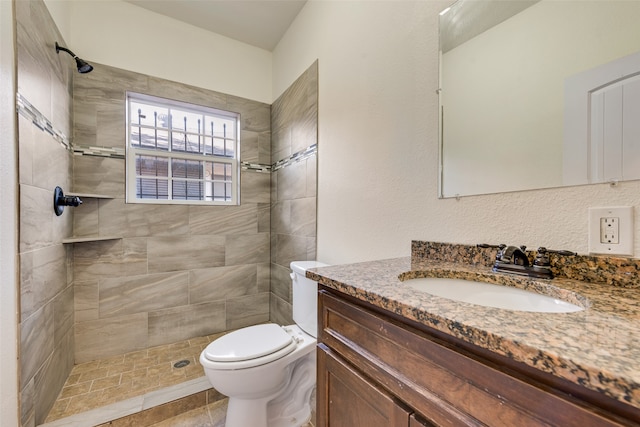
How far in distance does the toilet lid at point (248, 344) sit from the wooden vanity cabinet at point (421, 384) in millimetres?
528

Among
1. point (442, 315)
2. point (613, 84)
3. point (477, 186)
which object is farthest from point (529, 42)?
point (442, 315)

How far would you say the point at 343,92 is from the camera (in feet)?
5.37

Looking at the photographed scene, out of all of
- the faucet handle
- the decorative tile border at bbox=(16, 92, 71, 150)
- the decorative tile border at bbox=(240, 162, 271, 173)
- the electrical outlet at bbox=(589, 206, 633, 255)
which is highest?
the decorative tile border at bbox=(16, 92, 71, 150)

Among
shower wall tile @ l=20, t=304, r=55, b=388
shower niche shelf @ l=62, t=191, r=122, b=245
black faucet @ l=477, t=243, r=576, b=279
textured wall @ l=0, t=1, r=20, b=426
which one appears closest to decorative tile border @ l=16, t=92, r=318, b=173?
textured wall @ l=0, t=1, r=20, b=426

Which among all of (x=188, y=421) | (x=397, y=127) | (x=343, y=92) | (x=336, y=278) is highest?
(x=343, y=92)

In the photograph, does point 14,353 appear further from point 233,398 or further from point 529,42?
point 529,42

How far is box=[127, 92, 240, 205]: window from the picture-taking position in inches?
84.1

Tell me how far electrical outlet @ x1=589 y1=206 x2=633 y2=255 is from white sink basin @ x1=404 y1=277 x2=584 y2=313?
204mm

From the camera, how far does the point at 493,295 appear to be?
77 cm

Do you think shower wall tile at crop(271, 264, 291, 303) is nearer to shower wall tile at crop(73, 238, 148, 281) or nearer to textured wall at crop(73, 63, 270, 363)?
textured wall at crop(73, 63, 270, 363)

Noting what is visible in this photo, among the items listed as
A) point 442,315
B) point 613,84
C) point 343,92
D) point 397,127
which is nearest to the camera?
point 442,315

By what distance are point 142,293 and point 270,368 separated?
1441 mm

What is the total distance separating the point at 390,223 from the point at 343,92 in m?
0.90

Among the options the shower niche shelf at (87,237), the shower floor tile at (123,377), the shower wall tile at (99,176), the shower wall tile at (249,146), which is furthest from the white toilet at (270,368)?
the shower wall tile at (99,176)
